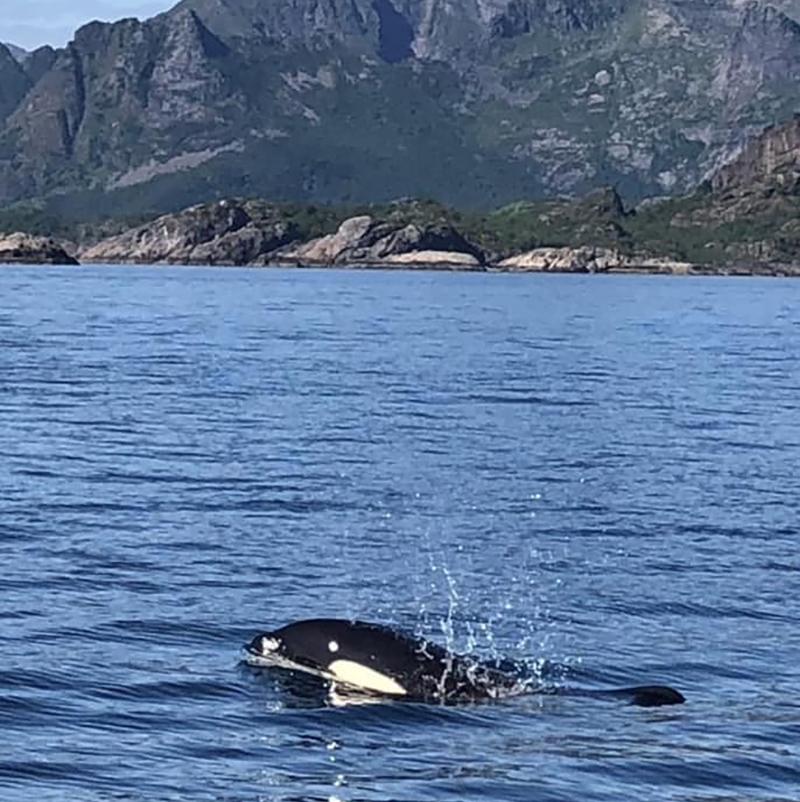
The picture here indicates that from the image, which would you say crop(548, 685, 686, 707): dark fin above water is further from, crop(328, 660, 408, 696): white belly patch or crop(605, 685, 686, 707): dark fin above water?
crop(328, 660, 408, 696): white belly patch

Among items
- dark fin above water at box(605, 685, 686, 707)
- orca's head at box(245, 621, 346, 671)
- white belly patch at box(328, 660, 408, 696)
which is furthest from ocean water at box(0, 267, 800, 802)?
orca's head at box(245, 621, 346, 671)

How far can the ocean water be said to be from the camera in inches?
807

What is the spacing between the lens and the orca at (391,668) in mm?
22719

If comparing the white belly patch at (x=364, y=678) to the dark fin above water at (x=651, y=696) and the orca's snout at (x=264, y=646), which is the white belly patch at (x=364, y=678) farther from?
the dark fin above water at (x=651, y=696)

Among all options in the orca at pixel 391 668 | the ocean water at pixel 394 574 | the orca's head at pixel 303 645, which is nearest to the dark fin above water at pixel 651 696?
the orca at pixel 391 668

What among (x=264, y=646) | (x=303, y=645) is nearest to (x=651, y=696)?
(x=303, y=645)

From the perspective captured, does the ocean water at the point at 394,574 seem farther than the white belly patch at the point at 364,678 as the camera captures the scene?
No

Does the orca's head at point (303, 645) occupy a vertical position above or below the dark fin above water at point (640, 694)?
above

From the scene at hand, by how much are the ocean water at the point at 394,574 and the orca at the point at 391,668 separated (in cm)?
40

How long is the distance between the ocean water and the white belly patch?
0.38m

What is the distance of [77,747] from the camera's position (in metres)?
20.5

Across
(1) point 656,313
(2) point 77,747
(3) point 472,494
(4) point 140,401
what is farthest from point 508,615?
(1) point 656,313

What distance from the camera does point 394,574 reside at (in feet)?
103

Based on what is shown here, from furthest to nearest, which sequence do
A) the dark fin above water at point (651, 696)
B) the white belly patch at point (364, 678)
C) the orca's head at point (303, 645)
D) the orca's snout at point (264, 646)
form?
the orca's snout at point (264, 646)
the orca's head at point (303, 645)
the dark fin above water at point (651, 696)
the white belly patch at point (364, 678)
